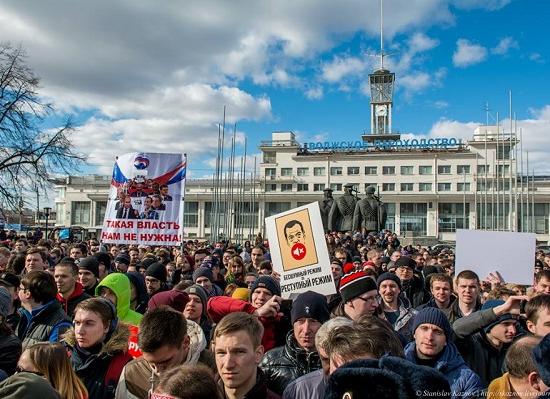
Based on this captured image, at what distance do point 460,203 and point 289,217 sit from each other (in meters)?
75.3

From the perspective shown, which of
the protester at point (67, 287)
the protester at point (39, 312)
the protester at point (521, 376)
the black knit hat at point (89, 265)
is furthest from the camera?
the black knit hat at point (89, 265)

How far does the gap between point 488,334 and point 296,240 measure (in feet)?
7.51

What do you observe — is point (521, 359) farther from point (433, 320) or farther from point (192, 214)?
point (192, 214)

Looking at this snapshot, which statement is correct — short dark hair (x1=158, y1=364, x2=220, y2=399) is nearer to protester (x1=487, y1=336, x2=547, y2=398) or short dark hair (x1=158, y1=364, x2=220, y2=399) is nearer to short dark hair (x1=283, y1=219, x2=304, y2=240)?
protester (x1=487, y1=336, x2=547, y2=398)

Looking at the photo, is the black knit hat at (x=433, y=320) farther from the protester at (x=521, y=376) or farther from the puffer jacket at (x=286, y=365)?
the puffer jacket at (x=286, y=365)

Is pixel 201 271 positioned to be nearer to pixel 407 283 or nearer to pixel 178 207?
pixel 178 207

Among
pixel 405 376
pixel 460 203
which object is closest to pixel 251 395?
pixel 405 376

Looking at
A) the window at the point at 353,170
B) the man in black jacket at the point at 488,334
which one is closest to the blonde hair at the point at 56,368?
the man in black jacket at the point at 488,334

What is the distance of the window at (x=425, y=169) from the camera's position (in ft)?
262

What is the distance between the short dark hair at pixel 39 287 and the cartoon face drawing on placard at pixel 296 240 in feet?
8.05

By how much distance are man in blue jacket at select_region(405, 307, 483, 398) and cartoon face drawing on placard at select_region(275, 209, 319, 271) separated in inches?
77.1

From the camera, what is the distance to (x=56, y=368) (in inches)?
113

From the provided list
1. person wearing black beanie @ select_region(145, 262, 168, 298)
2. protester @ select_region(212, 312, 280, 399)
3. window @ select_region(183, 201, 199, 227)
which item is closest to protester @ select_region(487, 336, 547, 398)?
protester @ select_region(212, 312, 280, 399)

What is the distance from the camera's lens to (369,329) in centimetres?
282
